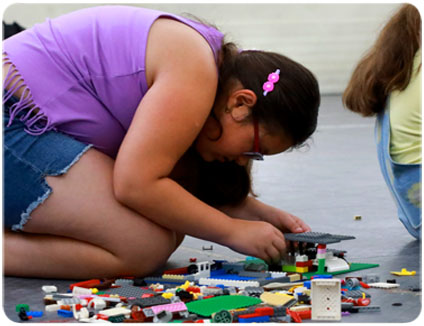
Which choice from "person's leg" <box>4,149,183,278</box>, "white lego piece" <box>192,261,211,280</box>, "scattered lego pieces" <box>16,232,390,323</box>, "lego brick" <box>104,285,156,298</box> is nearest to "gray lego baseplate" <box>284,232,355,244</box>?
"scattered lego pieces" <box>16,232,390,323</box>

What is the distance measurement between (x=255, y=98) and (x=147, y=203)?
1.24ft

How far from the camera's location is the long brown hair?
2.46m

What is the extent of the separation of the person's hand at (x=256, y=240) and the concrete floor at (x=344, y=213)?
22 centimetres

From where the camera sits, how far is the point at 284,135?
202 cm

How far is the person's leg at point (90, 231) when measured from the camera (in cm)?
196

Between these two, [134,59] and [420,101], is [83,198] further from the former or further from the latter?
[420,101]

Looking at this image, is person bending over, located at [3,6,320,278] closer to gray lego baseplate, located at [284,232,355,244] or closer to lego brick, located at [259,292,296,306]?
gray lego baseplate, located at [284,232,355,244]

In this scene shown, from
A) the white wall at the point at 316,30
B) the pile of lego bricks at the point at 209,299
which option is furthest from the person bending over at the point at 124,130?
the white wall at the point at 316,30

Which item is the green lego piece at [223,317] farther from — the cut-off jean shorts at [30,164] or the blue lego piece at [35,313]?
the cut-off jean shorts at [30,164]

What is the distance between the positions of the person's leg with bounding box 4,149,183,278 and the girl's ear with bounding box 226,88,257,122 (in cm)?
34

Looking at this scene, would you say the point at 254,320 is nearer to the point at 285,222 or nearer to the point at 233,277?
the point at 233,277

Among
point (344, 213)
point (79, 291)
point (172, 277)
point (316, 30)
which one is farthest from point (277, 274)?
point (316, 30)

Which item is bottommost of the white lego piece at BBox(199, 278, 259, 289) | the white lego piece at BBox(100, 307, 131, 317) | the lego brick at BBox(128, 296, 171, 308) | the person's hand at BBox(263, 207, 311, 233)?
the white lego piece at BBox(100, 307, 131, 317)

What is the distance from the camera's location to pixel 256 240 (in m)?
1.97
